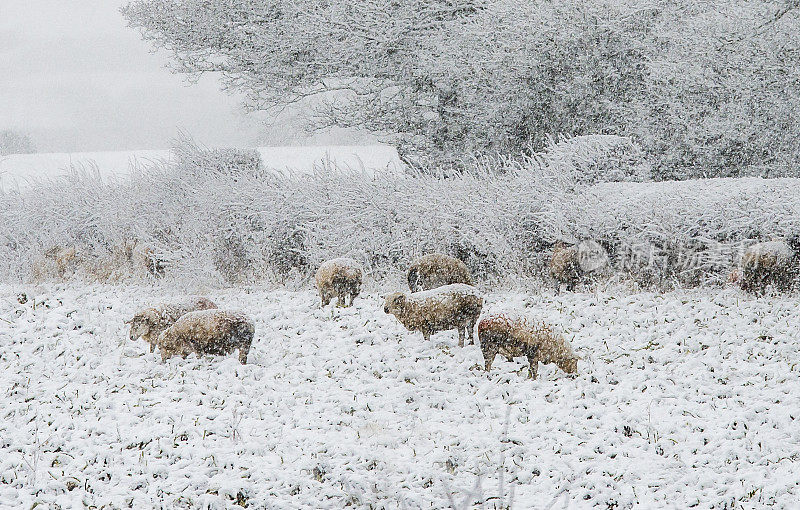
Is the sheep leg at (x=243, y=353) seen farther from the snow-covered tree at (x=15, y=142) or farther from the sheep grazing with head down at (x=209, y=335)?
Answer: the snow-covered tree at (x=15, y=142)

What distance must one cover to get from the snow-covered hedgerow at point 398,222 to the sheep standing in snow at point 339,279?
1.42m

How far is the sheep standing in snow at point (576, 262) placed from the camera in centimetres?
898

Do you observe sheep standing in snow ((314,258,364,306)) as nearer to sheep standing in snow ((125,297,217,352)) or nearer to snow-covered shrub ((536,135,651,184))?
sheep standing in snow ((125,297,217,352))

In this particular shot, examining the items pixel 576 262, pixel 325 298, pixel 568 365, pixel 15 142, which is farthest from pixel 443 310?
pixel 15 142

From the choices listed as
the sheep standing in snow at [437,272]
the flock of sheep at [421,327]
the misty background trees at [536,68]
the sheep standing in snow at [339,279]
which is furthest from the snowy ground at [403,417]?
the misty background trees at [536,68]

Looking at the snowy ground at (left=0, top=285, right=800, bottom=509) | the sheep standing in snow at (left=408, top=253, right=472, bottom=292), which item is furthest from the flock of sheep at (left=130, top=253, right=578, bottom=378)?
the sheep standing in snow at (left=408, top=253, right=472, bottom=292)

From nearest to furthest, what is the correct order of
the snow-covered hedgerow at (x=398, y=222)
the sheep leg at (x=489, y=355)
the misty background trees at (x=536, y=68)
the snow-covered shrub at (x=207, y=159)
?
the sheep leg at (x=489, y=355) → the snow-covered hedgerow at (x=398, y=222) → the misty background trees at (x=536, y=68) → the snow-covered shrub at (x=207, y=159)

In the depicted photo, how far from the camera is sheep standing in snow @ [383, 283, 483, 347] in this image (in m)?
6.90

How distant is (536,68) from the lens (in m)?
13.1

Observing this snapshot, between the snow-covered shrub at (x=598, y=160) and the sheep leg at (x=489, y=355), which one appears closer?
the sheep leg at (x=489, y=355)

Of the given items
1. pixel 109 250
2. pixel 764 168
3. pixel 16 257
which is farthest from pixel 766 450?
pixel 16 257

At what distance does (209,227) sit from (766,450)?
8.46m

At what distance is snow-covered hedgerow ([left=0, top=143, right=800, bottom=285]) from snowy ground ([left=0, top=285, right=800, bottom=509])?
46.5 inches

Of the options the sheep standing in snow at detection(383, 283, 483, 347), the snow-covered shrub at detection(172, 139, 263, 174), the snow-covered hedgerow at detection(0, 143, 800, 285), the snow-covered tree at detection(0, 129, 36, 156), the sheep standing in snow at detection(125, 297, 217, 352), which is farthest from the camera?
the snow-covered tree at detection(0, 129, 36, 156)
